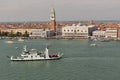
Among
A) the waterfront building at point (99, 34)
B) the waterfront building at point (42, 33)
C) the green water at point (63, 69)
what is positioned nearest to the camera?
the green water at point (63, 69)

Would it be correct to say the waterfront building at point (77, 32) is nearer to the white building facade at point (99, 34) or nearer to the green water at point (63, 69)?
the white building facade at point (99, 34)

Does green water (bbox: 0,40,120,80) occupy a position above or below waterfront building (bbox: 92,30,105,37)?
below

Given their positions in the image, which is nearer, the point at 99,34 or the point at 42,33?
the point at 99,34

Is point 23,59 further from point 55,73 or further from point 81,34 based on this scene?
point 81,34

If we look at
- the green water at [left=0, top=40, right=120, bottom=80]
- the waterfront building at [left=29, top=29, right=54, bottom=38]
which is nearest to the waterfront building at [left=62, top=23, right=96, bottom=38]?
the waterfront building at [left=29, top=29, right=54, bottom=38]

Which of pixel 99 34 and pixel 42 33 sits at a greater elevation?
pixel 42 33

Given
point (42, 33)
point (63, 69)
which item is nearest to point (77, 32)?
point (42, 33)

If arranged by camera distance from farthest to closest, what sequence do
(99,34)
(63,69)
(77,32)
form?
(77,32) → (99,34) → (63,69)

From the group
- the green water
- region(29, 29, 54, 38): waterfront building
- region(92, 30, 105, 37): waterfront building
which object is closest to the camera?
the green water

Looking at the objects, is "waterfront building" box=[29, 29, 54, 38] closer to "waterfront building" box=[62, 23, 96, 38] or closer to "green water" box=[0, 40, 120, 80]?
"waterfront building" box=[62, 23, 96, 38]

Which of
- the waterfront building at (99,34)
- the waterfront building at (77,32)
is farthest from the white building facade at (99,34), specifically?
the waterfront building at (77,32)

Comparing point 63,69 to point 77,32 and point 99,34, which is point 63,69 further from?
point 77,32

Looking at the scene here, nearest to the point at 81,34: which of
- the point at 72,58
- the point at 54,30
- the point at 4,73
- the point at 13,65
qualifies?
the point at 54,30

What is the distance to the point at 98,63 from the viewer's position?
8.84 metres
